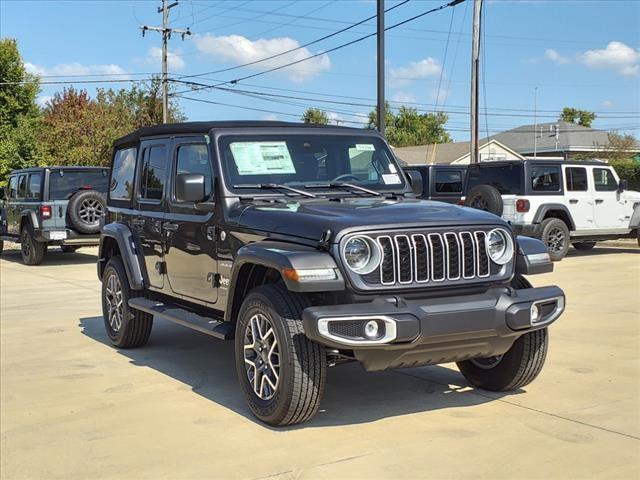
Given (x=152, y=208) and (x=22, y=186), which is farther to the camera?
(x=22, y=186)

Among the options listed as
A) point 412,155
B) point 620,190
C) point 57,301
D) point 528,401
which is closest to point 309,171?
point 528,401

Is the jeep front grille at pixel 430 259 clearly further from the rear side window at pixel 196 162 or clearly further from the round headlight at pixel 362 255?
the rear side window at pixel 196 162

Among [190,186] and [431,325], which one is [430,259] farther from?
[190,186]

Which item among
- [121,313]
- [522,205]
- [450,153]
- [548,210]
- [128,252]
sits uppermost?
[450,153]

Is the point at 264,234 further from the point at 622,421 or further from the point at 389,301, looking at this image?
the point at 622,421

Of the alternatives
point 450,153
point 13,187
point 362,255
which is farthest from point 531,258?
point 450,153

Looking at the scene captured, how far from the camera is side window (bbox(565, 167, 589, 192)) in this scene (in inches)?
597

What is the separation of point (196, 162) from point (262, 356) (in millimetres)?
1983

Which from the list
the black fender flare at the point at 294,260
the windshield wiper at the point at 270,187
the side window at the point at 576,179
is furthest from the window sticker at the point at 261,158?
the side window at the point at 576,179

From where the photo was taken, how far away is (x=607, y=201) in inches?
615

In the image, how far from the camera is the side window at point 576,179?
15.2 meters

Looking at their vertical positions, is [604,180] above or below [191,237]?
above

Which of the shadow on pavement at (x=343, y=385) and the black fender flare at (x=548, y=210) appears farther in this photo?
the black fender flare at (x=548, y=210)

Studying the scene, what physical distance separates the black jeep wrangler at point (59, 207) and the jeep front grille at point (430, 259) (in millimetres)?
11043
